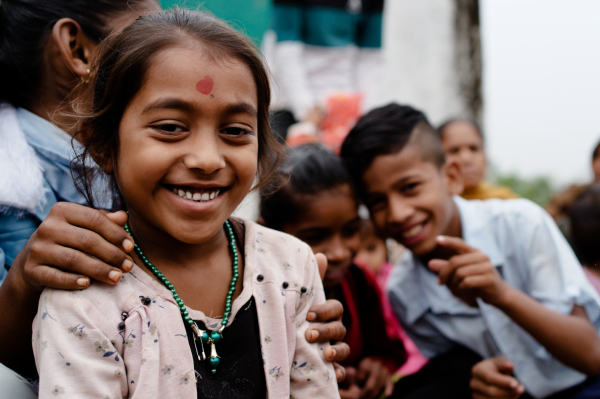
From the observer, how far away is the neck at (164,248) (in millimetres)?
1184

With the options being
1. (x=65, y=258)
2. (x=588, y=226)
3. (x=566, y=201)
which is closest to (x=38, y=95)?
(x=65, y=258)

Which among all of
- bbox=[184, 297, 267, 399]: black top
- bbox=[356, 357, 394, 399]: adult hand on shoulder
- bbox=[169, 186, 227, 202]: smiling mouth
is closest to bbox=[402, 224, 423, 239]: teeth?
bbox=[356, 357, 394, 399]: adult hand on shoulder

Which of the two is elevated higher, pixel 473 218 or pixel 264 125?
pixel 264 125

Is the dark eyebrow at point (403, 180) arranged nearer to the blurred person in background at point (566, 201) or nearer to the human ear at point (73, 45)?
the human ear at point (73, 45)

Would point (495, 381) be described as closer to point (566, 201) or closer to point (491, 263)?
point (491, 263)

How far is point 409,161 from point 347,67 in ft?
11.8

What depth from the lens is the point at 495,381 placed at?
1742mm

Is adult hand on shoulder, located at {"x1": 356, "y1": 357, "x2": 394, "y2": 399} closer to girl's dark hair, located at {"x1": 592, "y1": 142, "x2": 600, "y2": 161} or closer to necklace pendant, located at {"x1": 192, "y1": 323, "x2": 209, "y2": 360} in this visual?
necklace pendant, located at {"x1": 192, "y1": 323, "x2": 209, "y2": 360}

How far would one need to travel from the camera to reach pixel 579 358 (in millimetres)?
1830

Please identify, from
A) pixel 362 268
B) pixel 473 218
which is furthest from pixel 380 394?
pixel 473 218

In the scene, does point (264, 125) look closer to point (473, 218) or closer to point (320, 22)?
point (473, 218)

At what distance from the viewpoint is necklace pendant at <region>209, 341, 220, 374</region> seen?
3.60 ft

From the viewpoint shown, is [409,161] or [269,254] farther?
[409,161]

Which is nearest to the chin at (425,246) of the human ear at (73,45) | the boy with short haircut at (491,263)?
the boy with short haircut at (491,263)
